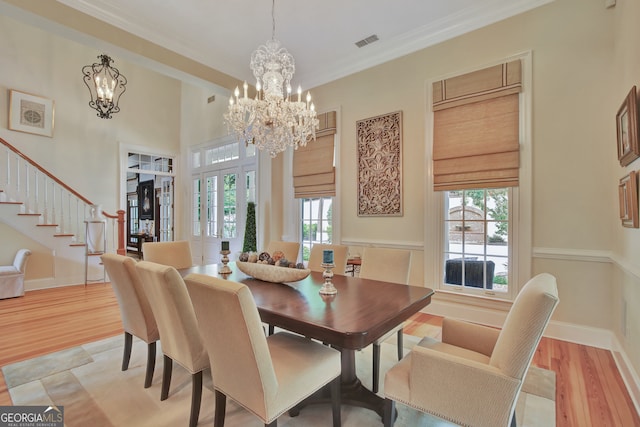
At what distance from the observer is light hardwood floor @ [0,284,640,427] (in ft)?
6.18

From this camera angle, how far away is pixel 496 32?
3213 mm

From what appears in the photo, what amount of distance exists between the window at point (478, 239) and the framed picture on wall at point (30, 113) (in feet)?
22.5

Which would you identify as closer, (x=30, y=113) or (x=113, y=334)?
(x=113, y=334)

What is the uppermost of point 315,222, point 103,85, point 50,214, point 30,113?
point 103,85

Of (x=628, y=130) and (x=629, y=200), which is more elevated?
(x=628, y=130)

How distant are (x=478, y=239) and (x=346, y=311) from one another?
7.88 ft

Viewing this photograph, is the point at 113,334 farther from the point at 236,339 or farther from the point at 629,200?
the point at 629,200

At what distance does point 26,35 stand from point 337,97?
222 inches

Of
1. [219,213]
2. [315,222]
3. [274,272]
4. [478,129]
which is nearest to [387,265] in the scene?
[274,272]

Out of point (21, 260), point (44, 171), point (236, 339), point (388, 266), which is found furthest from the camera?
point (44, 171)

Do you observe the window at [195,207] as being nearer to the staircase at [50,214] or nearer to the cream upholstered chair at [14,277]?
the staircase at [50,214]

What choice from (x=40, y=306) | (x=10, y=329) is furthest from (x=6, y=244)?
(x=10, y=329)

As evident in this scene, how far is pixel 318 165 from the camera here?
4605mm

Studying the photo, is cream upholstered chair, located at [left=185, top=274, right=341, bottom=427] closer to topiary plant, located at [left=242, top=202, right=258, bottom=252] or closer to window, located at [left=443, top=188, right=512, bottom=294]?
window, located at [left=443, top=188, right=512, bottom=294]
